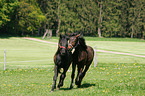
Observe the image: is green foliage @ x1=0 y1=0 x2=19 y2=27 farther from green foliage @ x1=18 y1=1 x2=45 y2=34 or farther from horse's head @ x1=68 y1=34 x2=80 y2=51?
horse's head @ x1=68 y1=34 x2=80 y2=51

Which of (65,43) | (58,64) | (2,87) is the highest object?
(65,43)

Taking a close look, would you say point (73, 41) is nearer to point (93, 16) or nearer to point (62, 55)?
point (62, 55)

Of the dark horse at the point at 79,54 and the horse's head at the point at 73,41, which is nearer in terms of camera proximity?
the horse's head at the point at 73,41

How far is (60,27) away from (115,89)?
63.1 meters

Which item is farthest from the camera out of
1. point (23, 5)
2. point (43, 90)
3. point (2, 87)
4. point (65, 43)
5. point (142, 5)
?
point (142, 5)

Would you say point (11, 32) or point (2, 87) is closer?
point (2, 87)

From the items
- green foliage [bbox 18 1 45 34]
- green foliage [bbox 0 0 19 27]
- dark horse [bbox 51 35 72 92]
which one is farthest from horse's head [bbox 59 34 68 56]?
green foliage [bbox 18 1 45 34]

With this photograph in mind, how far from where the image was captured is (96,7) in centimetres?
7325

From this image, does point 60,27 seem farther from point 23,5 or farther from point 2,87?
point 2,87

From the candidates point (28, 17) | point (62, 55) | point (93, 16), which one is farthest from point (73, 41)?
point (93, 16)

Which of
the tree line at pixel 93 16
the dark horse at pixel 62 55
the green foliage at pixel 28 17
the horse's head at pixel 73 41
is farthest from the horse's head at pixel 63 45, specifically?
the tree line at pixel 93 16

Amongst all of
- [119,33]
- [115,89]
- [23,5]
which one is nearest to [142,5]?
[119,33]

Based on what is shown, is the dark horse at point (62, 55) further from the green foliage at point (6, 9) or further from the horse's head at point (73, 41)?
the green foliage at point (6, 9)

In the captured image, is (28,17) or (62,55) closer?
(62,55)
